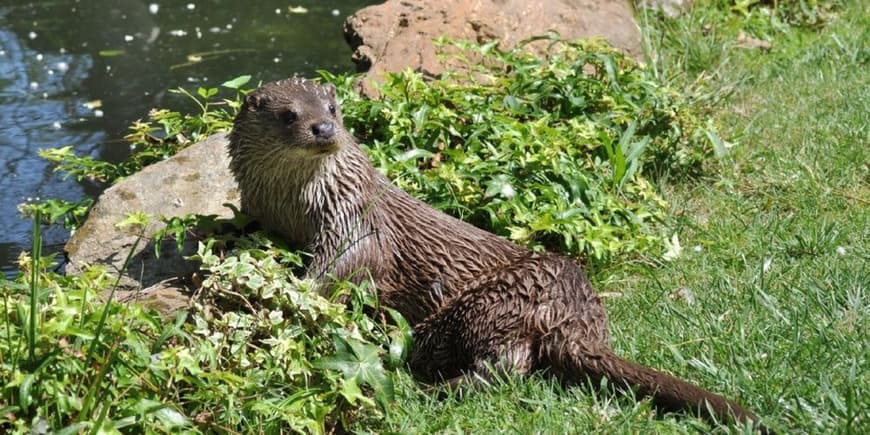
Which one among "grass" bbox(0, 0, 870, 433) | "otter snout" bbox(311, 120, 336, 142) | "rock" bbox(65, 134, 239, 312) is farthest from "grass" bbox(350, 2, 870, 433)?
"rock" bbox(65, 134, 239, 312)

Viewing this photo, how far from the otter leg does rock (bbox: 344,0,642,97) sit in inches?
77.7

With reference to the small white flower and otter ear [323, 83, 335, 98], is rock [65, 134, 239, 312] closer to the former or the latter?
otter ear [323, 83, 335, 98]

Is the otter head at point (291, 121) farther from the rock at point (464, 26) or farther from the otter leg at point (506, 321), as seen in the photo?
the rock at point (464, 26)

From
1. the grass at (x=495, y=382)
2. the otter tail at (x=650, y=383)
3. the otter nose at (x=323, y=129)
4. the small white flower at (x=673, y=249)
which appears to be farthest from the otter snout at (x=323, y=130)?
the small white flower at (x=673, y=249)

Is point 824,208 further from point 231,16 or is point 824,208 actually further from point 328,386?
point 231,16

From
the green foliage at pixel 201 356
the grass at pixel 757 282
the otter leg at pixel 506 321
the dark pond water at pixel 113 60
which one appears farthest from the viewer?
the dark pond water at pixel 113 60

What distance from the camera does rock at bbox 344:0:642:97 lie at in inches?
215

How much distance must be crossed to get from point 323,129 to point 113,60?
4.49 m

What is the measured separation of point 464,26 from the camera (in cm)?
560

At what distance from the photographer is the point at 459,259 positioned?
12.2ft

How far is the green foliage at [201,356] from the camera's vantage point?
2697mm

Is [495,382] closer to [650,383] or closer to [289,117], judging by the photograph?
[650,383]

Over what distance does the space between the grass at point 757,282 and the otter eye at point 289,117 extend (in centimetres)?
101

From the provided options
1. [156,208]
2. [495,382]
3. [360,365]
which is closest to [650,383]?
[495,382]
